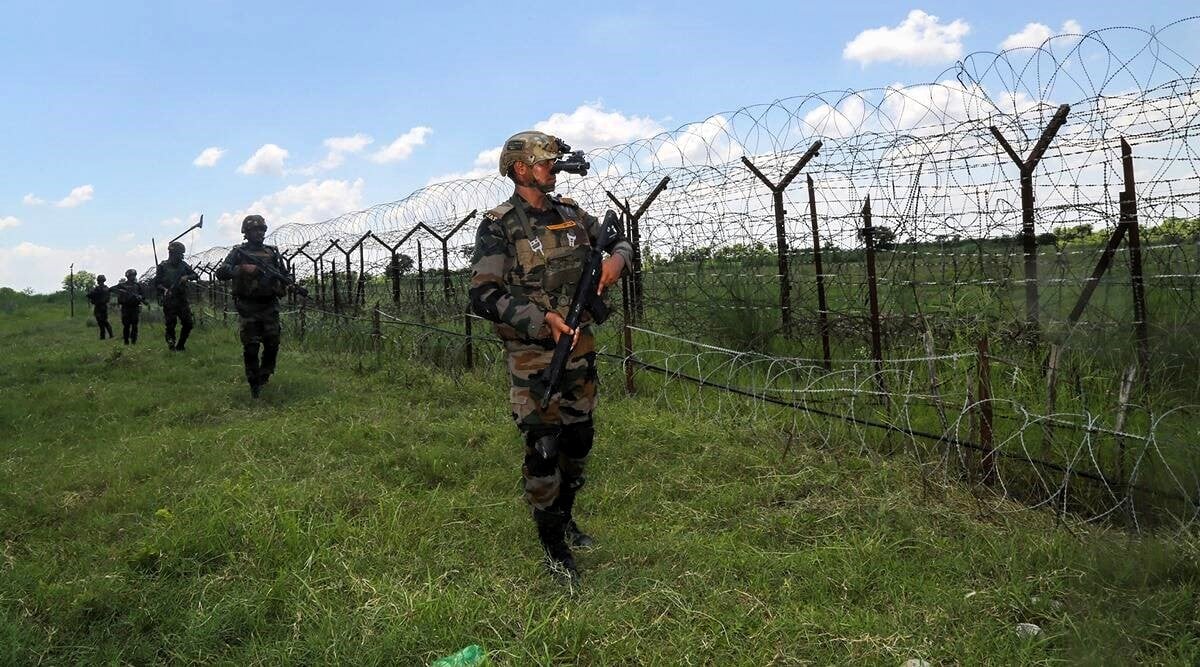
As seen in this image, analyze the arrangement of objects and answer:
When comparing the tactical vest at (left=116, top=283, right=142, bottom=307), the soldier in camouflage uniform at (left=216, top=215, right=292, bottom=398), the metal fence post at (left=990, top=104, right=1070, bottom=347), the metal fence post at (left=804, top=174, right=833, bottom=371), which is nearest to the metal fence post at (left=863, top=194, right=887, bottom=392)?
the metal fence post at (left=804, top=174, right=833, bottom=371)

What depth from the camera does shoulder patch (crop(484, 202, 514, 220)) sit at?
2.99 m

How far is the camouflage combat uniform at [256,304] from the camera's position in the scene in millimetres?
6777

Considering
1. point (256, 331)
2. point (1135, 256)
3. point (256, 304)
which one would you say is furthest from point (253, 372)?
point (1135, 256)

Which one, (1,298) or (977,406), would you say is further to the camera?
(1,298)

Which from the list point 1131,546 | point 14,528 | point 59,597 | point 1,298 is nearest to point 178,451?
point 14,528

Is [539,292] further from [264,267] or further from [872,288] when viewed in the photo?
[264,267]

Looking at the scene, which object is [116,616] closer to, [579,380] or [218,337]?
[579,380]

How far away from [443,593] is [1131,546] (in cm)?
220

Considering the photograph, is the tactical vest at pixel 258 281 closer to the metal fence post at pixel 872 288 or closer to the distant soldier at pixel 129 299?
the metal fence post at pixel 872 288

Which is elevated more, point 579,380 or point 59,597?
point 579,380

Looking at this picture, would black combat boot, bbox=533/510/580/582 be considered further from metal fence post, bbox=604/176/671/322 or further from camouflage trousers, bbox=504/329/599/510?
metal fence post, bbox=604/176/671/322

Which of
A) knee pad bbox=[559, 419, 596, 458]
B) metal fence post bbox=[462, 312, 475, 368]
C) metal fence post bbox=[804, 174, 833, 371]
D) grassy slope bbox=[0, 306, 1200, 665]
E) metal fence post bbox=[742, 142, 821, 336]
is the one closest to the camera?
grassy slope bbox=[0, 306, 1200, 665]

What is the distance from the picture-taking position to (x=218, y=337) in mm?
12398

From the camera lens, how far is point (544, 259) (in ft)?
9.89
